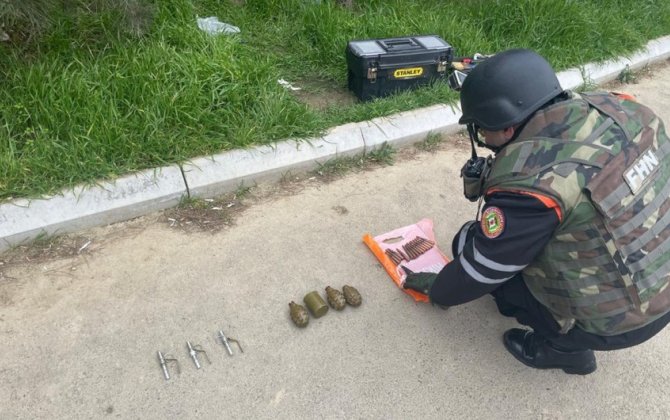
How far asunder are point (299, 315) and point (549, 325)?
1154 millimetres

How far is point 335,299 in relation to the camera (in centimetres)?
266

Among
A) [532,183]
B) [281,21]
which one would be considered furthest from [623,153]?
[281,21]

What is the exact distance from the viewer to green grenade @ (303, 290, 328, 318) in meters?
2.59

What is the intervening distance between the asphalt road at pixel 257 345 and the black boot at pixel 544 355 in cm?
5

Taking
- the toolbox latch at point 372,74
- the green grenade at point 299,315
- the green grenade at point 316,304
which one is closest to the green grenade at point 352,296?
the green grenade at point 316,304

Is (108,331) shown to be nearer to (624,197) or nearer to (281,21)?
(624,197)

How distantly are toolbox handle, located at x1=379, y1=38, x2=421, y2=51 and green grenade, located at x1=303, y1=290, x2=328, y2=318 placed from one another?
2214 millimetres

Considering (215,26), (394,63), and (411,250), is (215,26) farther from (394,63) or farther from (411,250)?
(411,250)

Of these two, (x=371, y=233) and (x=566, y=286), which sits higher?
(x=566, y=286)

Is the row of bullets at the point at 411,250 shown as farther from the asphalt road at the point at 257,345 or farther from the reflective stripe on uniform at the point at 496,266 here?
the reflective stripe on uniform at the point at 496,266

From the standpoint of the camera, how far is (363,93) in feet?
13.4

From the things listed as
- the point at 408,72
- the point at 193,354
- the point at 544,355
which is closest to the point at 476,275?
the point at 544,355

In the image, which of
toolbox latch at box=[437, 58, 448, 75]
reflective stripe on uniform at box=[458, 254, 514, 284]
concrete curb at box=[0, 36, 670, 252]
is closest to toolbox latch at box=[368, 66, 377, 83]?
concrete curb at box=[0, 36, 670, 252]

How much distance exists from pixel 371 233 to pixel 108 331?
5.03 feet
